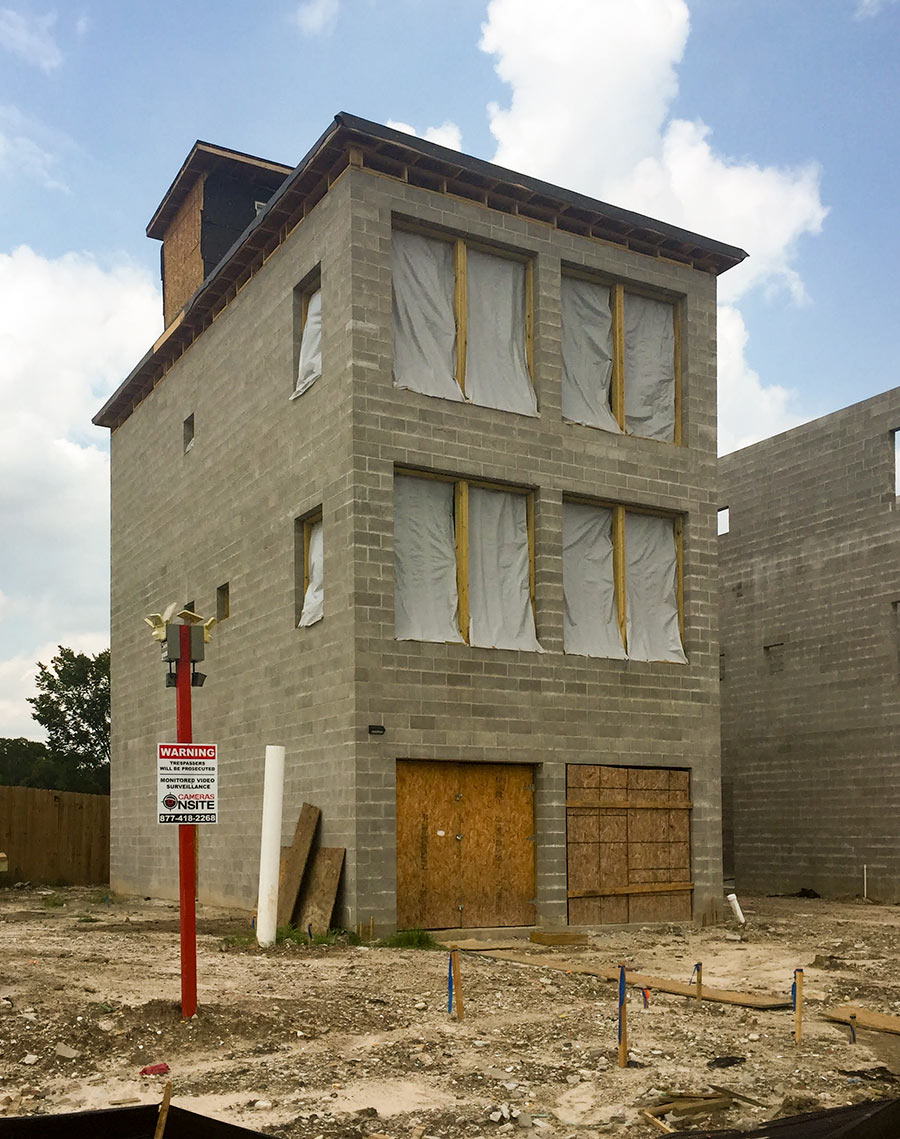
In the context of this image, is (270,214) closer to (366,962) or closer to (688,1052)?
(366,962)

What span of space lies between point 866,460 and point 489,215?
10.9 metres

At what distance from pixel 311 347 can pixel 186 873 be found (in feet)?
31.9

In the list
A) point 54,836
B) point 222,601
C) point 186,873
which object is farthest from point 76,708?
point 186,873

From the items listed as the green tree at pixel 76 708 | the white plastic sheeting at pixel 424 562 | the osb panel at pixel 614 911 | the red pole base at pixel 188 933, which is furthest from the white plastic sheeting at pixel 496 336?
the green tree at pixel 76 708

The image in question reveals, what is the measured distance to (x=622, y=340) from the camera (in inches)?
750

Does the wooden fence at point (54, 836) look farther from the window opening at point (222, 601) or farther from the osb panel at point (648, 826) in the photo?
the osb panel at point (648, 826)

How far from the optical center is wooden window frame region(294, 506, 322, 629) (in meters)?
17.5

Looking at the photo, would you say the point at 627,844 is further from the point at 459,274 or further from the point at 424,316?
the point at 459,274

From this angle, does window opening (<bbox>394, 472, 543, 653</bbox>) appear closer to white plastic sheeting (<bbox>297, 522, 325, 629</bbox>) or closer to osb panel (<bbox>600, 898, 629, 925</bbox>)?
white plastic sheeting (<bbox>297, 522, 325, 629</bbox>)

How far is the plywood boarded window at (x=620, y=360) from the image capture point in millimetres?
18609

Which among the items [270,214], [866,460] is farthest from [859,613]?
[270,214]

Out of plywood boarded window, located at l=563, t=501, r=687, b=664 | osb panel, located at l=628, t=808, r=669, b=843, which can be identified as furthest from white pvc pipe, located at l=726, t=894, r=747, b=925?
plywood boarded window, located at l=563, t=501, r=687, b=664

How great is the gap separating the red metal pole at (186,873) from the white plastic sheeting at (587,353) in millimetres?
9639

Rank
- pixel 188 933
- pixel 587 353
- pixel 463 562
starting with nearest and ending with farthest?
1. pixel 188 933
2. pixel 463 562
3. pixel 587 353
